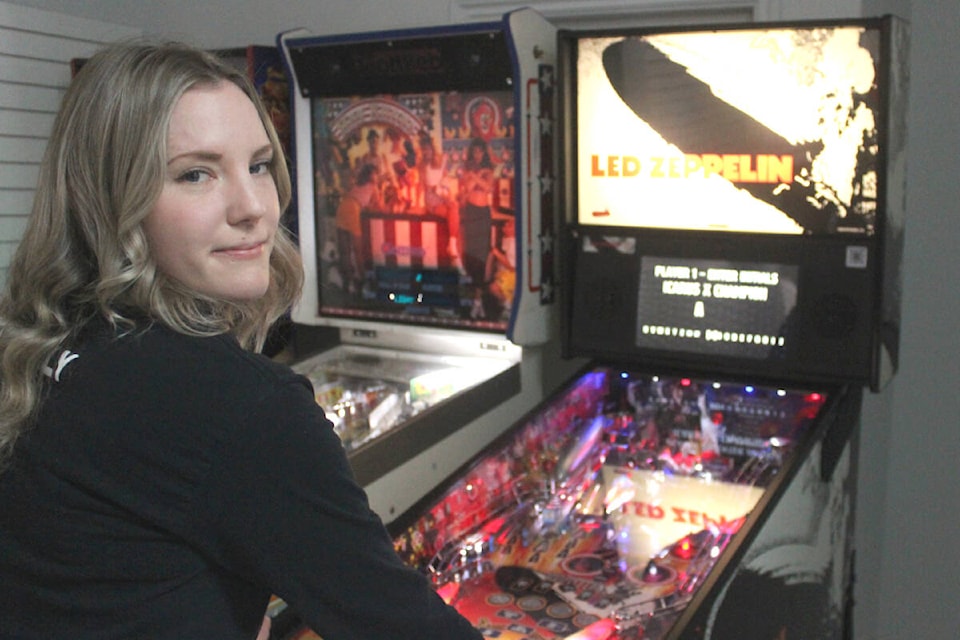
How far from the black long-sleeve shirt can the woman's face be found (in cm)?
10

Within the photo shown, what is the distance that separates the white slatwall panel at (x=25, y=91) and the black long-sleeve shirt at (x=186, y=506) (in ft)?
6.80

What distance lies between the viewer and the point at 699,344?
2.16 metres

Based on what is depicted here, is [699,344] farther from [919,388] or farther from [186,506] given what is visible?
[186,506]

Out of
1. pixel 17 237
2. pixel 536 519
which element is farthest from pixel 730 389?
pixel 17 237

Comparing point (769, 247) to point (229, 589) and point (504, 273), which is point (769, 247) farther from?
point (229, 589)

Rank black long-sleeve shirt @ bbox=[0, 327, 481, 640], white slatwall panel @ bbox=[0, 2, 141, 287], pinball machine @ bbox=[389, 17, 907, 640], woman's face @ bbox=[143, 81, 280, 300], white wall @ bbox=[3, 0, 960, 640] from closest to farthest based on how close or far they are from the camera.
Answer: black long-sleeve shirt @ bbox=[0, 327, 481, 640]
woman's face @ bbox=[143, 81, 280, 300]
pinball machine @ bbox=[389, 17, 907, 640]
white wall @ bbox=[3, 0, 960, 640]
white slatwall panel @ bbox=[0, 2, 141, 287]

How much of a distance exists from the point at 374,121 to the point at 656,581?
4.57 feet

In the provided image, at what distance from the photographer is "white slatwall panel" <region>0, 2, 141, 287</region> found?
111 inches

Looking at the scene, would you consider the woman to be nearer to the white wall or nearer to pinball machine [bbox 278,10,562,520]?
pinball machine [bbox 278,10,562,520]

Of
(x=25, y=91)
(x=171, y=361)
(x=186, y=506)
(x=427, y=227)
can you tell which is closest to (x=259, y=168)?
(x=171, y=361)

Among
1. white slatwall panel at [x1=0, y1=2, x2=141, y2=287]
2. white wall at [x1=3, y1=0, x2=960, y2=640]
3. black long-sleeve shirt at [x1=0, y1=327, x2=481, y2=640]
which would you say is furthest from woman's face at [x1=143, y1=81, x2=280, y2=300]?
white slatwall panel at [x1=0, y1=2, x2=141, y2=287]

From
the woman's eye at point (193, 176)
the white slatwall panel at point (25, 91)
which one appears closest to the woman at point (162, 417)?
the woman's eye at point (193, 176)

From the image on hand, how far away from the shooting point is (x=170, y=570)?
0.94 metres

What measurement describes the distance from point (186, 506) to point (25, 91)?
2.36 meters
